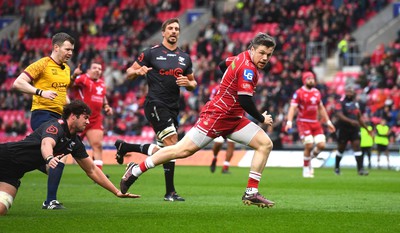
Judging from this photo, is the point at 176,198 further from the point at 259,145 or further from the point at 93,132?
the point at 93,132

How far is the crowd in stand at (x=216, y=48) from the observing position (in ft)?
111

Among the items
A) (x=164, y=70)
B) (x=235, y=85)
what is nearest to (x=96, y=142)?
(x=164, y=70)

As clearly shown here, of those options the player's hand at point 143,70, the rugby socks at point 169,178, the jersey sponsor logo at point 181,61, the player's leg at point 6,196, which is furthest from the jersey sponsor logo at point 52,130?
the jersey sponsor logo at point 181,61

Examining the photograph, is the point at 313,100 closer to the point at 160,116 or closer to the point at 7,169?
the point at 160,116

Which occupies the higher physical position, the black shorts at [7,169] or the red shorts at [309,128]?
the red shorts at [309,128]

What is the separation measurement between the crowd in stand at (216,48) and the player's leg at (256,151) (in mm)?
20110

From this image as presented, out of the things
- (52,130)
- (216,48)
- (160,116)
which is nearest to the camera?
(52,130)

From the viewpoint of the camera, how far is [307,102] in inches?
875

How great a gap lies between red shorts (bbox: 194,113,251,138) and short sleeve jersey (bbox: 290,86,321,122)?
10.3 meters

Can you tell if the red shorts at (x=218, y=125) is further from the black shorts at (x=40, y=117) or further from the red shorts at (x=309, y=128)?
the red shorts at (x=309, y=128)

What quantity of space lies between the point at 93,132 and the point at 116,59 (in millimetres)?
27440

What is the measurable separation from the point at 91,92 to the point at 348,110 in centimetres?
841

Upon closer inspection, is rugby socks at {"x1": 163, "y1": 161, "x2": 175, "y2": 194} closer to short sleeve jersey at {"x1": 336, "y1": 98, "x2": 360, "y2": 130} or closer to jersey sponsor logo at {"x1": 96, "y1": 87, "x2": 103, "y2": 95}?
jersey sponsor logo at {"x1": 96, "y1": 87, "x2": 103, "y2": 95}

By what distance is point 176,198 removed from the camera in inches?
540
